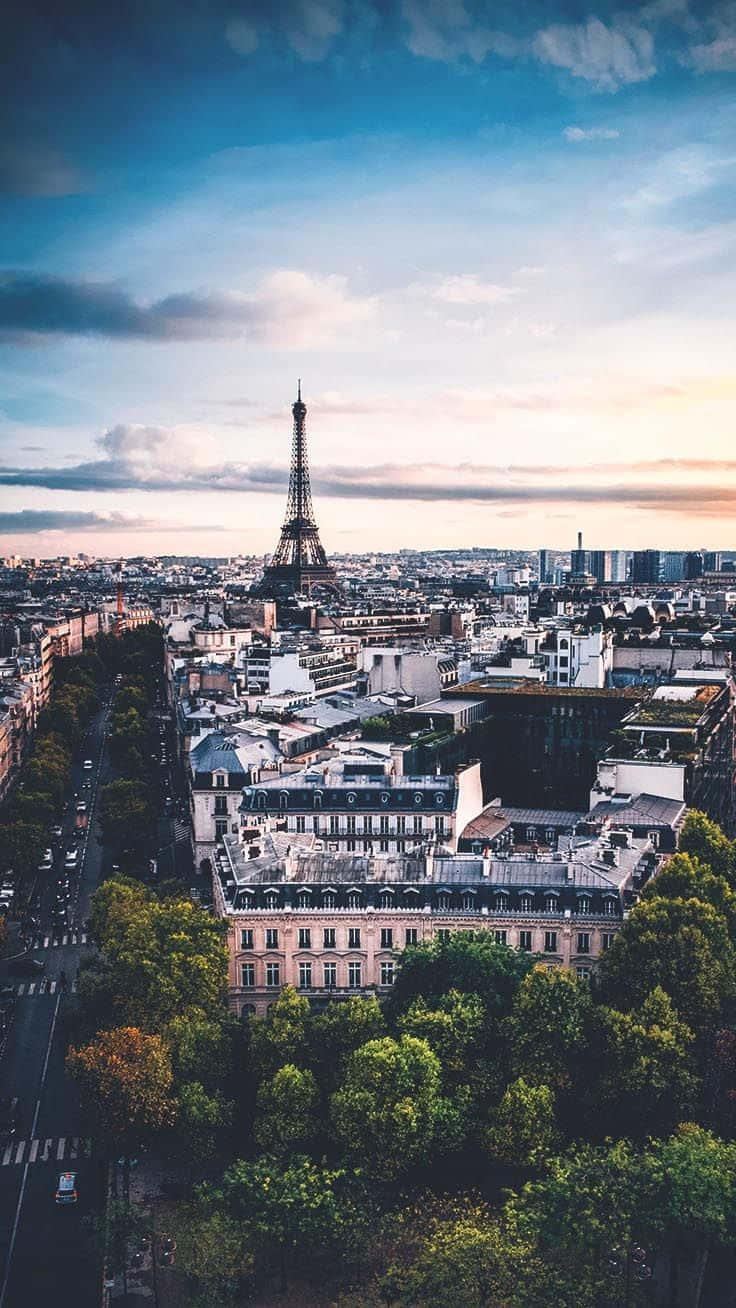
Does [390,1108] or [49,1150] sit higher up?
[390,1108]

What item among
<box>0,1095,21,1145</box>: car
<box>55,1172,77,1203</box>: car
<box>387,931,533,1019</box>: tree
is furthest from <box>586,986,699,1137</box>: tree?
<box>0,1095,21,1145</box>: car

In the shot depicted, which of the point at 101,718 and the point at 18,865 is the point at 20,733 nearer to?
the point at 101,718

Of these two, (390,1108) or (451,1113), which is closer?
(390,1108)

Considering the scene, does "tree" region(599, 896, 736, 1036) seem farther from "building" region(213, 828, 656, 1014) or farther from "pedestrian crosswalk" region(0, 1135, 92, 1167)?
"pedestrian crosswalk" region(0, 1135, 92, 1167)

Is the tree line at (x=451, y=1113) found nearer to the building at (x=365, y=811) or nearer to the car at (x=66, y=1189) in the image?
the car at (x=66, y=1189)

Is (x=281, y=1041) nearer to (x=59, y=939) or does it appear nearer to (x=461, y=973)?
(x=461, y=973)

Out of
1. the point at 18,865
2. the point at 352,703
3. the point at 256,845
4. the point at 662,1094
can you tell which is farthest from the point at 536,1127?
the point at 352,703

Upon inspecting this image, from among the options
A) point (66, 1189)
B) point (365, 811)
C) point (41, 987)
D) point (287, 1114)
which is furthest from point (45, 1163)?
point (365, 811)

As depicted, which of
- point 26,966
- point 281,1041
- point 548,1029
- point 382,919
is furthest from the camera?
point 26,966
